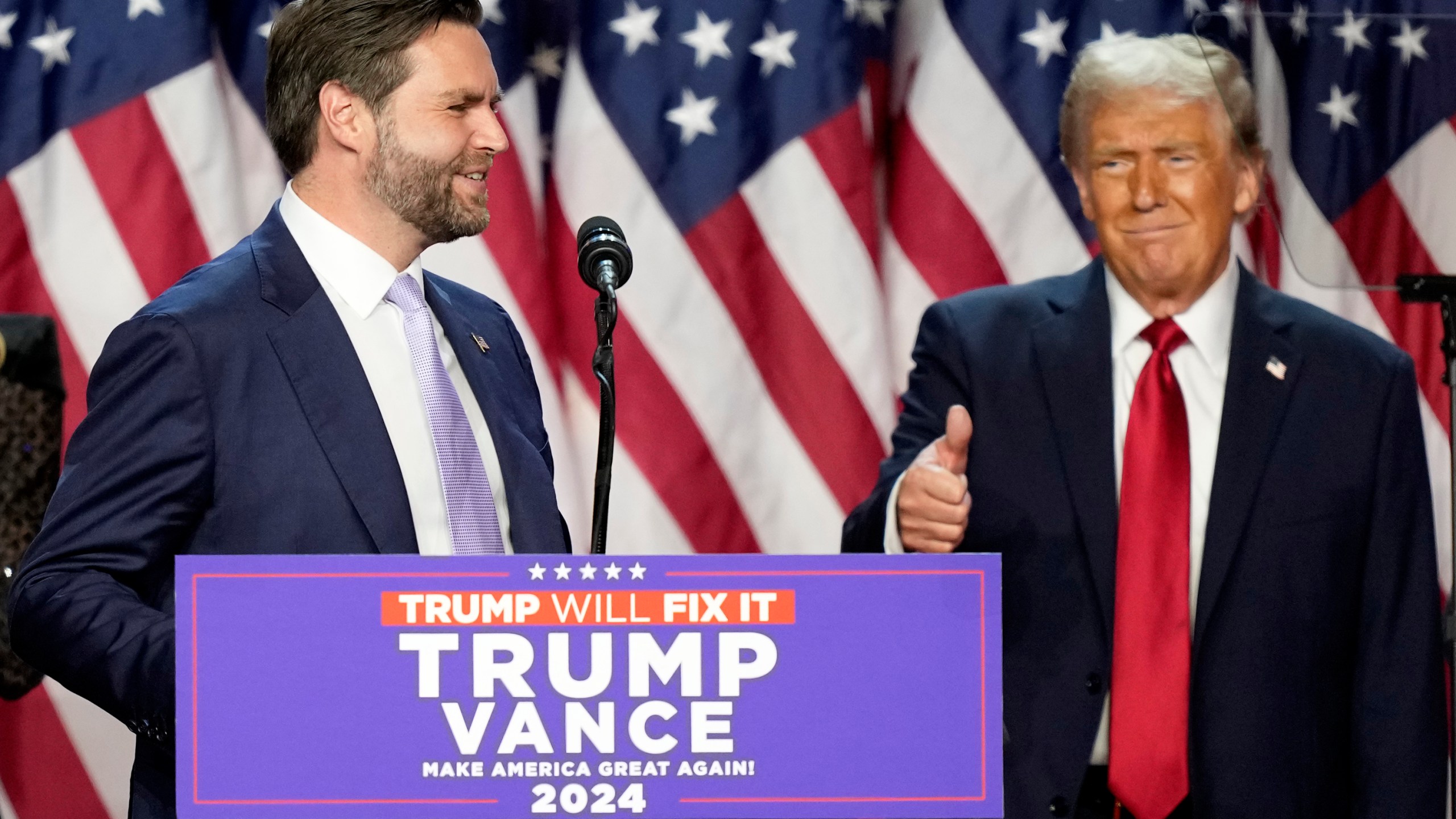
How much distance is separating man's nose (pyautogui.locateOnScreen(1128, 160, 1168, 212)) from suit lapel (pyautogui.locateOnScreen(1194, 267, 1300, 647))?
7.2 inches

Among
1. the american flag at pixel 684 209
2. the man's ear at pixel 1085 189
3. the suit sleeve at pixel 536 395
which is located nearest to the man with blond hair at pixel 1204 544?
the man's ear at pixel 1085 189

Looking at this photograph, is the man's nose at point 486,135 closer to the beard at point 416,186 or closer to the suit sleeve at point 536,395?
the beard at point 416,186

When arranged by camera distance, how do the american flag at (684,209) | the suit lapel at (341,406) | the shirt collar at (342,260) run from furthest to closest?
the american flag at (684,209)
the shirt collar at (342,260)
the suit lapel at (341,406)

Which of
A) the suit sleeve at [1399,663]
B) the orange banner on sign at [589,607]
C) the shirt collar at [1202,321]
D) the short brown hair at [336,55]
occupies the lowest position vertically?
the suit sleeve at [1399,663]

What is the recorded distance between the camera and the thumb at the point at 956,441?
170 centimetres

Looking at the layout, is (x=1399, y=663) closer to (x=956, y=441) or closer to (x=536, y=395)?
(x=956, y=441)

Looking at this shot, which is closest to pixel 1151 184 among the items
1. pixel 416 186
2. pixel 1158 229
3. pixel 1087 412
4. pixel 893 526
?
pixel 1158 229

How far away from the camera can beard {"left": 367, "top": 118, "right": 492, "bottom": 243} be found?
1.84m

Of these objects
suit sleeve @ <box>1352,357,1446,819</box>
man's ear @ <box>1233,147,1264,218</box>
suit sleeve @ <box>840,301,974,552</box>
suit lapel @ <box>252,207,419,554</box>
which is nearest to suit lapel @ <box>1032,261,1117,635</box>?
suit sleeve @ <box>840,301,974,552</box>

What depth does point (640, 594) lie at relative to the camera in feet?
4.11

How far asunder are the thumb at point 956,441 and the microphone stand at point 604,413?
0.39 metres

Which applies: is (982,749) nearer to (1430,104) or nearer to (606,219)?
(606,219)

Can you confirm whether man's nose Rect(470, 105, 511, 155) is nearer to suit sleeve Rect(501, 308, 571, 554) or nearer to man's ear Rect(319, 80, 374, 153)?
man's ear Rect(319, 80, 374, 153)

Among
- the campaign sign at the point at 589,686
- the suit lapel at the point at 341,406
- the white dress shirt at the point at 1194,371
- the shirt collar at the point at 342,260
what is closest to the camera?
the campaign sign at the point at 589,686
